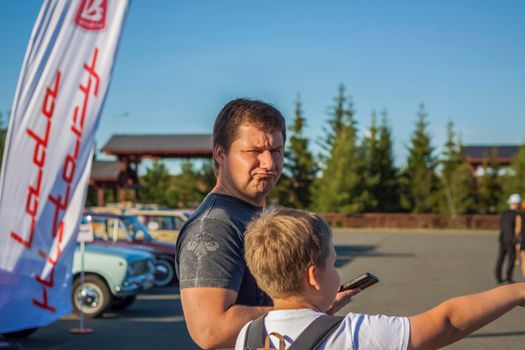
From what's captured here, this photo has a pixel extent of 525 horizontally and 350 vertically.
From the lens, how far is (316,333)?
2346 millimetres

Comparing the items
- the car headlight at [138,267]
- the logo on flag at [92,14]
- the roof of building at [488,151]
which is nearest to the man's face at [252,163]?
the logo on flag at [92,14]

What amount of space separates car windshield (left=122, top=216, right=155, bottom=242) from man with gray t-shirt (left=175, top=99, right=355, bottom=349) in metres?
14.7

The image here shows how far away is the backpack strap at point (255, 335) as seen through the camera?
2.41 m

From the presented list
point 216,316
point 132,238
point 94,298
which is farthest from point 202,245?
point 132,238

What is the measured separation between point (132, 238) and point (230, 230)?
50.7 ft

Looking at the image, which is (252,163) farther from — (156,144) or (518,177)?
(518,177)

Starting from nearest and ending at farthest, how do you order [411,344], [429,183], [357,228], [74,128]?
1. [411,344]
2. [74,128]
3. [357,228]
4. [429,183]

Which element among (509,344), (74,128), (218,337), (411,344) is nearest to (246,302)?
(218,337)

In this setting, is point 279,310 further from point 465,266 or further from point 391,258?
point 391,258

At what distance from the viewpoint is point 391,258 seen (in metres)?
27.0

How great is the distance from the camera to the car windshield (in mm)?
17641

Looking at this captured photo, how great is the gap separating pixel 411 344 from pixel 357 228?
63.9 meters

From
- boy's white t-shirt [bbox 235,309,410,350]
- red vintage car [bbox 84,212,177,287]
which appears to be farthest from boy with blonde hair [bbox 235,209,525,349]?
red vintage car [bbox 84,212,177,287]

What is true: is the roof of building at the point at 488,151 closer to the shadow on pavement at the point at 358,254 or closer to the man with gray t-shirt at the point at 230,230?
the shadow on pavement at the point at 358,254
